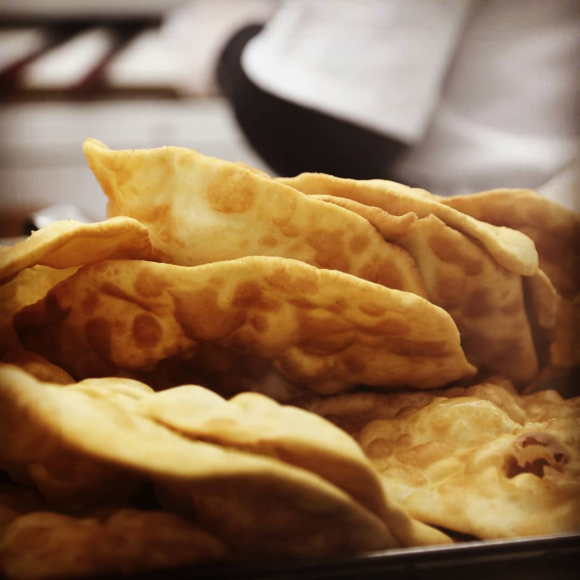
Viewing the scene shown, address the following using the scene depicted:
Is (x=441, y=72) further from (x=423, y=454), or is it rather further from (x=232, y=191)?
(x=423, y=454)

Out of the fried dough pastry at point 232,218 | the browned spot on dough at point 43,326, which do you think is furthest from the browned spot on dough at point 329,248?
the browned spot on dough at point 43,326

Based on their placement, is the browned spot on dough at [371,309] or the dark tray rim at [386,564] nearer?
the dark tray rim at [386,564]

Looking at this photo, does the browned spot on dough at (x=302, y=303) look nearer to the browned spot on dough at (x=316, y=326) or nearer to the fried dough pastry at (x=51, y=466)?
the browned spot on dough at (x=316, y=326)

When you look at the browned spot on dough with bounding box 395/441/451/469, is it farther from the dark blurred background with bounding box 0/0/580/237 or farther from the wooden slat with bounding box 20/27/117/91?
the wooden slat with bounding box 20/27/117/91

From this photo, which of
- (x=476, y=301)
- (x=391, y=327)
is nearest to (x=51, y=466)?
(x=391, y=327)

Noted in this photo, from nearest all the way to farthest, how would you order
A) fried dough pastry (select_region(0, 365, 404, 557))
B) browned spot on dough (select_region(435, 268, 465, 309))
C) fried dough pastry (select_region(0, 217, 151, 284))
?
1. fried dough pastry (select_region(0, 365, 404, 557))
2. fried dough pastry (select_region(0, 217, 151, 284))
3. browned spot on dough (select_region(435, 268, 465, 309))

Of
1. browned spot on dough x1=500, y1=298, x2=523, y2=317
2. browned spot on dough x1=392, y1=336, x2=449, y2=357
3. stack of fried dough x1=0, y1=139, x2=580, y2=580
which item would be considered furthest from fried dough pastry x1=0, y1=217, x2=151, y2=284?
browned spot on dough x1=500, y1=298, x2=523, y2=317
